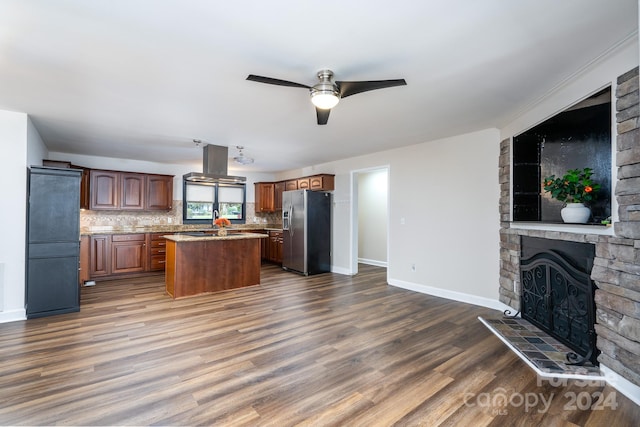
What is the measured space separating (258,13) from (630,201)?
2.74 metres

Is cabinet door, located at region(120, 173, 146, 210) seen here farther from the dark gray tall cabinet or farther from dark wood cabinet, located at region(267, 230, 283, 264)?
dark wood cabinet, located at region(267, 230, 283, 264)

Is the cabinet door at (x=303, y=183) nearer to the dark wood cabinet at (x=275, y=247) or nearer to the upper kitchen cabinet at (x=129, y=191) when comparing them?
the dark wood cabinet at (x=275, y=247)

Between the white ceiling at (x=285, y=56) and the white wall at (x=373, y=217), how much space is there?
139 inches

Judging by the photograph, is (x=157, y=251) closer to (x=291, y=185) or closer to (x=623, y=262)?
(x=291, y=185)

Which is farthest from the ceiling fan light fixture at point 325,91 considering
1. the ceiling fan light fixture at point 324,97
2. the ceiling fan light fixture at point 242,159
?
the ceiling fan light fixture at point 242,159

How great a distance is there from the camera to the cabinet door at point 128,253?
579cm

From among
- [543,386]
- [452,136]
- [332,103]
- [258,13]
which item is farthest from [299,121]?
[543,386]

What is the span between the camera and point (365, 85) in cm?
230

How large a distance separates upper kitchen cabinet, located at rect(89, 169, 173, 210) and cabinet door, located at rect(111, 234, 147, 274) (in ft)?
2.20

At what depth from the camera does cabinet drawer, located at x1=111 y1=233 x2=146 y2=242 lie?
5.79 m

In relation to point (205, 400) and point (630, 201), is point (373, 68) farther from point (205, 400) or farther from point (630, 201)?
point (205, 400)

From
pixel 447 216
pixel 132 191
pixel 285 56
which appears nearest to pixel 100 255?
pixel 132 191

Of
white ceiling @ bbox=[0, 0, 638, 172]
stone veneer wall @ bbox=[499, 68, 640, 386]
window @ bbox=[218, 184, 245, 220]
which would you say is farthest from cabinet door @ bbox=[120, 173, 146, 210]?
stone veneer wall @ bbox=[499, 68, 640, 386]

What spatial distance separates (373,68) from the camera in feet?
7.94
